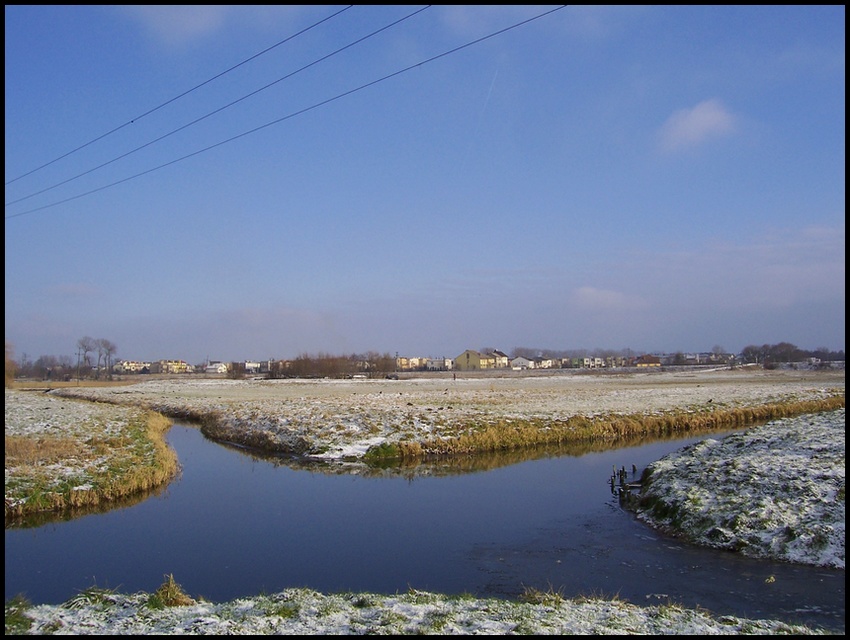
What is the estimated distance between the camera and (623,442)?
2930 cm

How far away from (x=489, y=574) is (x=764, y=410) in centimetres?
3422

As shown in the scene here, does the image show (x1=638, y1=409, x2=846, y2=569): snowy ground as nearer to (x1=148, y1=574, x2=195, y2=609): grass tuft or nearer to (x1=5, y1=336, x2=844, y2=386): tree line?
(x1=148, y1=574, x2=195, y2=609): grass tuft

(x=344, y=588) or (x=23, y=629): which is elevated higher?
(x=23, y=629)

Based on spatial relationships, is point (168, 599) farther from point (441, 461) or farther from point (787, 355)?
point (787, 355)

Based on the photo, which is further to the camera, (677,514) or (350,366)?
(350,366)

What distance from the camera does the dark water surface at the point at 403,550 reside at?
10.5 metres

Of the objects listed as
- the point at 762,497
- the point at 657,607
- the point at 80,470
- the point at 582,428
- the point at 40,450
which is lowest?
the point at 582,428

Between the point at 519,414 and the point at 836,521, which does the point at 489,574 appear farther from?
the point at 519,414

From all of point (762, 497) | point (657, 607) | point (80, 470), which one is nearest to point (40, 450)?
point (80, 470)

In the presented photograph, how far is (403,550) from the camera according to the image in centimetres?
1319

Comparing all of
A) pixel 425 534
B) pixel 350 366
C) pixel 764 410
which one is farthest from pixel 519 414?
pixel 350 366

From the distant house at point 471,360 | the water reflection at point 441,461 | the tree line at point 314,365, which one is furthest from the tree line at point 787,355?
the water reflection at point 441,461

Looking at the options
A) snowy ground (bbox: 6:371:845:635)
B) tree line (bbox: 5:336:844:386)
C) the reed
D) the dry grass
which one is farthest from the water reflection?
tree line (bbox: 5:336:844:386)

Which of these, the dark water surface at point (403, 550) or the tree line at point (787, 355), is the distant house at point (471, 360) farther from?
the dark water surface at point (403, 550)
